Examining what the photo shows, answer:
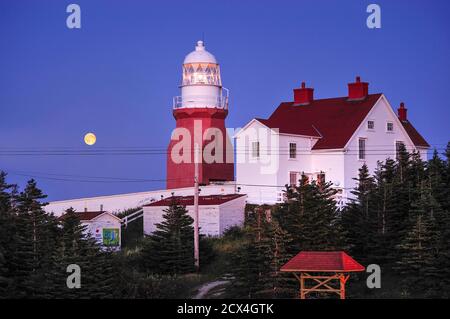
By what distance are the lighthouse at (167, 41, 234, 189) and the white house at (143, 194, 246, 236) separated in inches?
193

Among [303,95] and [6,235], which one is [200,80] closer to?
[303,95]

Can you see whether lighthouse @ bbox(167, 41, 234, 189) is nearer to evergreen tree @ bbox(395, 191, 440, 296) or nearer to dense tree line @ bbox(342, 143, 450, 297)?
dense tree line @ bbox(342, 143, 450, 297)

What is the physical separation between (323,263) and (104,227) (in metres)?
18.5

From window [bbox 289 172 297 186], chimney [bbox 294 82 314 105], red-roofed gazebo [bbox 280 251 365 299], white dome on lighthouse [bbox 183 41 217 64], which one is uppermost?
white dome on lighthouse [bbox 183 41 217 64]

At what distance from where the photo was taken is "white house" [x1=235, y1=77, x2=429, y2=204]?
61594 millimetres

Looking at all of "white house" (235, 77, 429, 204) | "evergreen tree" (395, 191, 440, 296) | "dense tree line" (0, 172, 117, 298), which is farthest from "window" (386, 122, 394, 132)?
Answer: "dense tree line" (0, 172, 117, 298)

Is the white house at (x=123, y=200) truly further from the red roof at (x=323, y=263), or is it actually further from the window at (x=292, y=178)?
the red roof at (x=323, y=263)

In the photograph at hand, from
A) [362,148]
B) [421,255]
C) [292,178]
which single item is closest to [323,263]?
[421,255]

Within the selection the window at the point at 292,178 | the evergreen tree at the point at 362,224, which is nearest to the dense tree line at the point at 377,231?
the evergreen tree at the point at 362,224

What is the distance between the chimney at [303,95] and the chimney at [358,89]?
3.12m

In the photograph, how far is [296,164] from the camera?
62.4m

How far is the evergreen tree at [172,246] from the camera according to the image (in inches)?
2045

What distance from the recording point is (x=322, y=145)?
62844mm
